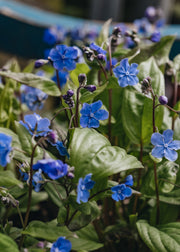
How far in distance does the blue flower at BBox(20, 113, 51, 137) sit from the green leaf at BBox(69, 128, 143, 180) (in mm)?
67

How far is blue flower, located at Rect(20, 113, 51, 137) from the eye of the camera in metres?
0.92

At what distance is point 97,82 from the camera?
1293 millimetres

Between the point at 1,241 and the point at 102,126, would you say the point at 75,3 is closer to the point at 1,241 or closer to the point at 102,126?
the point at 102,126

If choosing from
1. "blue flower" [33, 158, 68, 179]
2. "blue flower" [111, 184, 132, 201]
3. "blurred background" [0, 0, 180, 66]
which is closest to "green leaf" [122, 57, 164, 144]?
"blue flower" [111, 184, 132, 201]

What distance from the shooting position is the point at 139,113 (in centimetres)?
118

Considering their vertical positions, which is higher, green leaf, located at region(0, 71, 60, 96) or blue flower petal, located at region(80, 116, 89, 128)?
green leaf, located at region(0, 71, 60, 96)

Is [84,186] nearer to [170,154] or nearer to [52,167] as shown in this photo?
[52,167]

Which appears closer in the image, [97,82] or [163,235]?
[163,235]

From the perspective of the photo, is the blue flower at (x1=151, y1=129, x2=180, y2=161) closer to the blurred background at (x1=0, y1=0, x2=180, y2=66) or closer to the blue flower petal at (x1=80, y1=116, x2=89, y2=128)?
the blue flower petal at (x1=80, y1=116, x2=89, y2=128)

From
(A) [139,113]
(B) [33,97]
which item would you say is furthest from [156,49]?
(B) [33,97]

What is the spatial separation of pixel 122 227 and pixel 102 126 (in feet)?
0.98

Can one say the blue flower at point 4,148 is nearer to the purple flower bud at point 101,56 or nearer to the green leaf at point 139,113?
the purple flower bud at point 101,56

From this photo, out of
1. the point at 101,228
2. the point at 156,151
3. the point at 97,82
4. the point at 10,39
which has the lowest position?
the point at 101,228

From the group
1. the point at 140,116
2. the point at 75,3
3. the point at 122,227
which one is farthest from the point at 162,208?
the point at 75,3
